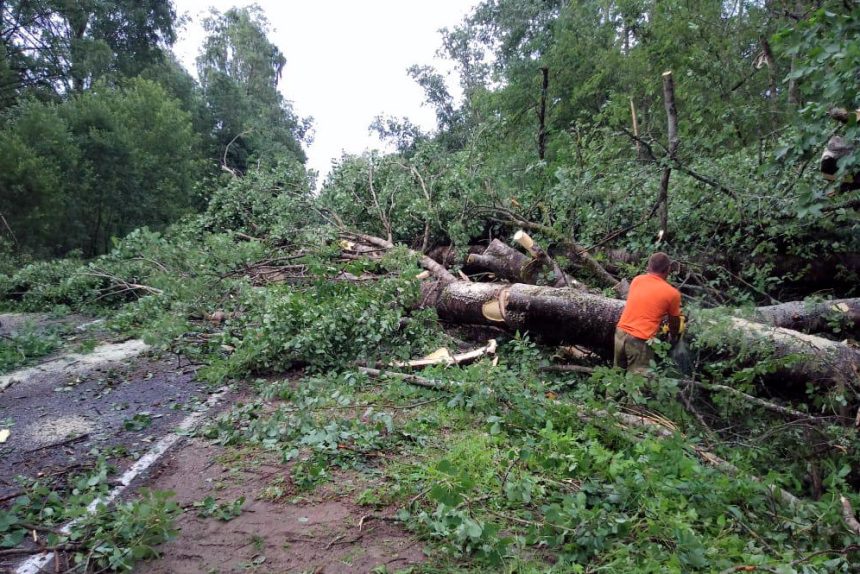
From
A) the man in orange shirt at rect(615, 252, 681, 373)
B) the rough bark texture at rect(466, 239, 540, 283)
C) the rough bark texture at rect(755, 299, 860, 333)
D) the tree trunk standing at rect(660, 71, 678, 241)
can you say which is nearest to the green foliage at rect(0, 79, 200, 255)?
the rough bark texture at rect(466, 239, 540, 283)

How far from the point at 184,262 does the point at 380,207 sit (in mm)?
3310

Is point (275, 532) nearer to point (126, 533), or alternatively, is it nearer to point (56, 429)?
point (126, 533)

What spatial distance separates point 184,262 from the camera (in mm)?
7953

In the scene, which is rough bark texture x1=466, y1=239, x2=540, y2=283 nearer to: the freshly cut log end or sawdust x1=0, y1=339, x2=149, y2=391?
the freshly cut log end

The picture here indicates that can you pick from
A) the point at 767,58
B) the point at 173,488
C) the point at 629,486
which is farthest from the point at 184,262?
the point at 767,58

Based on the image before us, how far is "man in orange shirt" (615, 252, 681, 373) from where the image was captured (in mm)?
4555

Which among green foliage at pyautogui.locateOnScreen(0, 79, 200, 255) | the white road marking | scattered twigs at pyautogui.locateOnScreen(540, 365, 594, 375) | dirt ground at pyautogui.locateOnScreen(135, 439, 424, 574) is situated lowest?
dirt ground at pyautogui.locateOnScreen(135, 439, 424, 574)

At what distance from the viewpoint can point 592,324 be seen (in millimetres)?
5285

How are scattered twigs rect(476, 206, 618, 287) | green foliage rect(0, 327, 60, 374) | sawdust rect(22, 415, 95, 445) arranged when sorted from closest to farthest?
sawdust rect(22, 415, 95, 445) < green foliage rect(0, 327, 60, 374) < scattered twigs rect(476, 206, 618, 287)

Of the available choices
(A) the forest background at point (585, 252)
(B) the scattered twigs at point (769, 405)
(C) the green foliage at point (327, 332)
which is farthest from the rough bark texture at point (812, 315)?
(C) the green foliage at point (327, 332)

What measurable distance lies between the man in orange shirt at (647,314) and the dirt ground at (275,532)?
8.97 feet

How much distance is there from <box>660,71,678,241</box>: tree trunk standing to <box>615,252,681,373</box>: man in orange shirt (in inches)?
71.9

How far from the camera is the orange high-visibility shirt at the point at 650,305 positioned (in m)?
4.54

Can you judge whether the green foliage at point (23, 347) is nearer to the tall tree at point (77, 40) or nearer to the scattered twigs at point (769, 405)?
the scattered twigs at point (769, 405)
